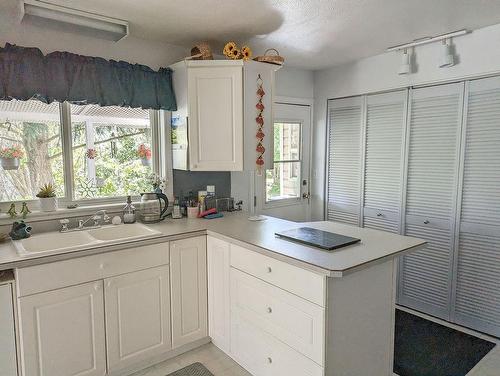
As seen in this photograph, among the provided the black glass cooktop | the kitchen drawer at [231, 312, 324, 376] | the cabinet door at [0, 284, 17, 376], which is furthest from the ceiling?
the kitchen drawer at [231, 312, 324, 376]

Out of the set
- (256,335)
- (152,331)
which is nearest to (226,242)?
(256,335)

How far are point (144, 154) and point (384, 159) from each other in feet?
7.29

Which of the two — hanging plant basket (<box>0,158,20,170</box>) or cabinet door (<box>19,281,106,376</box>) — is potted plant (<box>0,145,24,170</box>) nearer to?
hanging plant basket (<box>0,158,20,170</box>)

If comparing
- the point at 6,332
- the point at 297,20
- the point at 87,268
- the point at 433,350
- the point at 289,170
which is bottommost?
the point at 433,350

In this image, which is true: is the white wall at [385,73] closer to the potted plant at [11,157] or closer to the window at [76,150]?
the window at [76,150]

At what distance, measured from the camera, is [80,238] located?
2350mm

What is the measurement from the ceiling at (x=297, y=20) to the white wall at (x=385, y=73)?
164 mm

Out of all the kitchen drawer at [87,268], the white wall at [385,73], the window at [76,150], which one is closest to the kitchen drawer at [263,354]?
the kitchen drawer at [87,268]

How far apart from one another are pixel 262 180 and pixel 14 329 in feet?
7.80

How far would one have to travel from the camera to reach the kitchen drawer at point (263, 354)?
1.76 meters

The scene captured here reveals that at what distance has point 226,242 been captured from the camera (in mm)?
2287

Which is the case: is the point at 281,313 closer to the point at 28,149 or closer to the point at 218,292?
the point at 218,292

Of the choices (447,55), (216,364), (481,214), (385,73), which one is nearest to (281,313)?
(216,364)

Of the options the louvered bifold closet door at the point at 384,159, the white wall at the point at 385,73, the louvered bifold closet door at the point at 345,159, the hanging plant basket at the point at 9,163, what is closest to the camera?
the hanging plant basket at the point at 9,163
